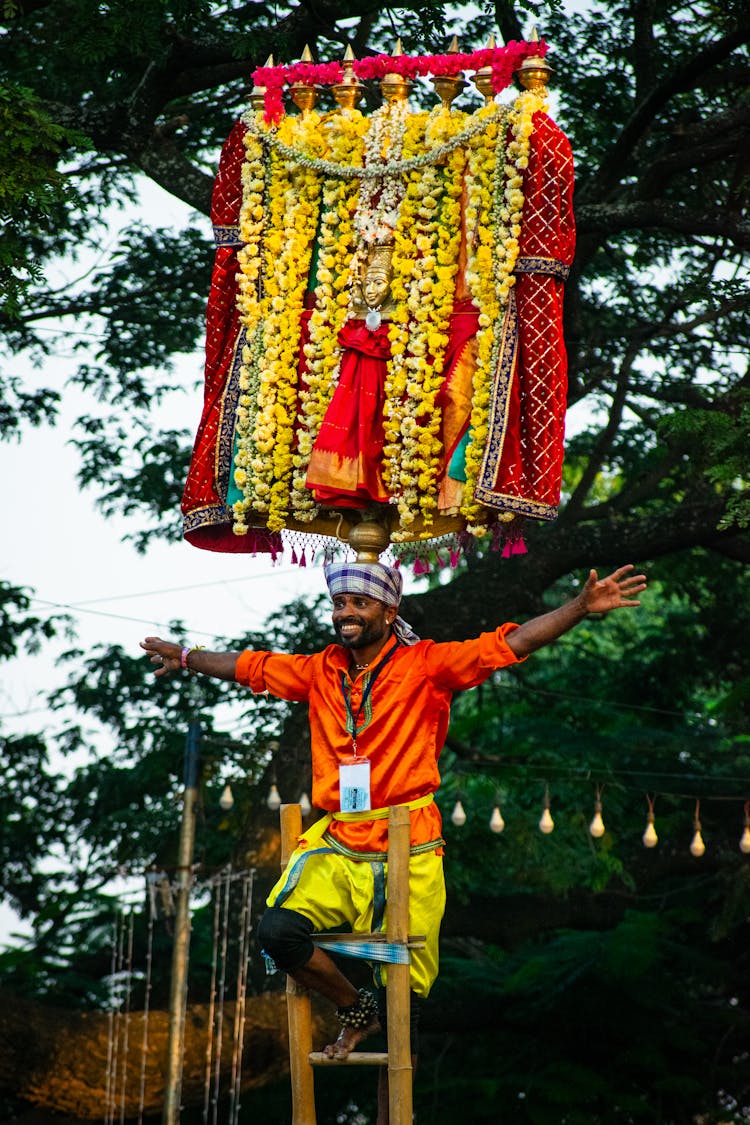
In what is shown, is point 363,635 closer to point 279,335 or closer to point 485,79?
point 279,335

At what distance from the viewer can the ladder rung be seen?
5984 millimetres

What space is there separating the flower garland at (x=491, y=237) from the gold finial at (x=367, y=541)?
0.33m

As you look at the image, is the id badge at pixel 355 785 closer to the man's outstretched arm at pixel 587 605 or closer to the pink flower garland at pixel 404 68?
the man's outstretched arm at pixel 587 605

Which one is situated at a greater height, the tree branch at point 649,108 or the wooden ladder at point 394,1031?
the tree branch at point 649,108

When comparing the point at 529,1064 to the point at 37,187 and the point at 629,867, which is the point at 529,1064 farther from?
the point at 37,187

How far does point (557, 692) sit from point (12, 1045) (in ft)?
16.3

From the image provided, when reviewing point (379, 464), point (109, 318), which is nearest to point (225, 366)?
point (379, 464)

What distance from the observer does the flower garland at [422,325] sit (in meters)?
6.52

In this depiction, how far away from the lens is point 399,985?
5.98m

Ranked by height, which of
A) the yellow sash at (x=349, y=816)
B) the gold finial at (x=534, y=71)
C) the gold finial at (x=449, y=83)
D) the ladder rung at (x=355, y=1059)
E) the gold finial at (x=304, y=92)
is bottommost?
the ladder rung at (x=355, y=1059)

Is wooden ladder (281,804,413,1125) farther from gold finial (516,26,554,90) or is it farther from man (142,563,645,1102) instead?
gold finial (516,26,554,90)

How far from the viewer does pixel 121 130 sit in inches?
413

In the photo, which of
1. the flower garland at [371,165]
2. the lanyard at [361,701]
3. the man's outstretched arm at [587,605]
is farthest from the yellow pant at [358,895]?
the flower garland at [371,165]

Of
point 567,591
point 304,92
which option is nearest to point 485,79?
point 304,92
